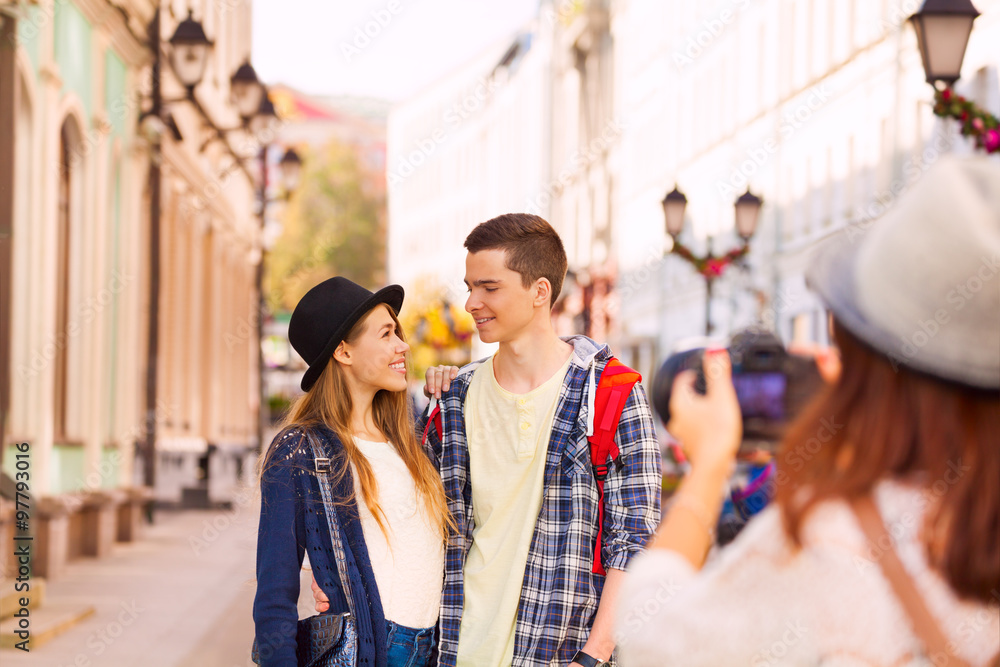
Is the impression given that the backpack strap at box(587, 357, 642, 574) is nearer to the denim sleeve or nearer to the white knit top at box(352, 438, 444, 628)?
the white knit top at box(352, 438, 444, 628)

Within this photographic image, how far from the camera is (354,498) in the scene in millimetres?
3336

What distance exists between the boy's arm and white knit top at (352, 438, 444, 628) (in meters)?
0.42

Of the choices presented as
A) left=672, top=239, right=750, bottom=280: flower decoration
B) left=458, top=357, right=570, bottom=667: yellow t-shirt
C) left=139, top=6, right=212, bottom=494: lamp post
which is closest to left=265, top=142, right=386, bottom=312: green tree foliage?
left=672, top=239, right=750, bottom=280: flower decoration

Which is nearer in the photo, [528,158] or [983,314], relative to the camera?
[983,314]

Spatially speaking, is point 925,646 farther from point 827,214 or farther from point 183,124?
point 827,214

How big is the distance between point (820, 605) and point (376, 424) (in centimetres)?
240

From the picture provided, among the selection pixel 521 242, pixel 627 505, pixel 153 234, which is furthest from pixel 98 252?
pixel 627 505

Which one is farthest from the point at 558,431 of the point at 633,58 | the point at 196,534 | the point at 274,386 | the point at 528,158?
the point at 274,386

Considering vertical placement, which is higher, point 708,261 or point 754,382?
point 708,261

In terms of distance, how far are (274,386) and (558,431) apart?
76918 mm

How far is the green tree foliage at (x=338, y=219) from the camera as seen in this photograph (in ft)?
268

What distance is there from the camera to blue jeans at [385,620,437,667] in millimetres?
3279

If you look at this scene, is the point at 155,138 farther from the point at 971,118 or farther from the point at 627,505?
the point at 627,505

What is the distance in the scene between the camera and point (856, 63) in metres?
24.5
